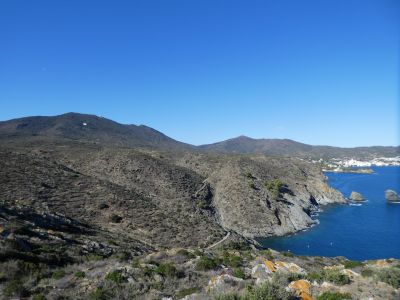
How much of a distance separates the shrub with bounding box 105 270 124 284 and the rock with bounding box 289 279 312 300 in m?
8.38

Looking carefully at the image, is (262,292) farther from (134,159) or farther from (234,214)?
(134,159)

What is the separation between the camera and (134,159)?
92.2 m

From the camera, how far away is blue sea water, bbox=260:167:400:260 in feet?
220

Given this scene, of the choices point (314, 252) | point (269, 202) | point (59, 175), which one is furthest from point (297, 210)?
point (59, 175)

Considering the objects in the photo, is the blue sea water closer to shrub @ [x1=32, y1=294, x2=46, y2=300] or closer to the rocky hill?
the rocky hill

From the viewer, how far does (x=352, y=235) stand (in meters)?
78.2

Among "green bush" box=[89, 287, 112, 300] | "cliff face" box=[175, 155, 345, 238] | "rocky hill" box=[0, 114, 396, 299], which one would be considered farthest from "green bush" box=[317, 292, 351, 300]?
"cliff face" box=[175, 155, 345, 238]

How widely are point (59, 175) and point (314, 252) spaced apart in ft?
164

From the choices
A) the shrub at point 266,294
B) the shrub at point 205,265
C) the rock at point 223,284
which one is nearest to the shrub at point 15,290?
the rock at point 223,284

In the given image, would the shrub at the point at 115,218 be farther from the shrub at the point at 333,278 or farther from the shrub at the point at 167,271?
the shrub at the point at 333,278

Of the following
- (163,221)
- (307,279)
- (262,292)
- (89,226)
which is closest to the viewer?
(262,292)

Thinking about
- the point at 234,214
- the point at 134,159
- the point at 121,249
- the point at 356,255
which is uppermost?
the point at 134,159

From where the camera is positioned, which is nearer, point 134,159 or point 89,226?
point 89,226

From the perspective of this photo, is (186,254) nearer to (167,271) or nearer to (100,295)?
(167,271)
